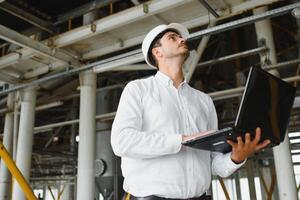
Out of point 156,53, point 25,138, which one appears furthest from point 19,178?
point 156,53

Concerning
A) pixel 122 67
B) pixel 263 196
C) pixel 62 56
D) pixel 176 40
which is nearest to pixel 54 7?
pixel 62 56

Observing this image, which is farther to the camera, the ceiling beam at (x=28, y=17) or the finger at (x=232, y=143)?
the ceiling beam at (x=28, y=17)


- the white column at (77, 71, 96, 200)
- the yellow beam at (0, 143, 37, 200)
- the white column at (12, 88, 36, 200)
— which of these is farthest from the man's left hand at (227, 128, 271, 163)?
the white column at (12, 88, 36, 200)

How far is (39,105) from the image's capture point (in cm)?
397

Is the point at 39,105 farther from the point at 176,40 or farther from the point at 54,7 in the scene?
the point at 176,40

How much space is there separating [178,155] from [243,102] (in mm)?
246

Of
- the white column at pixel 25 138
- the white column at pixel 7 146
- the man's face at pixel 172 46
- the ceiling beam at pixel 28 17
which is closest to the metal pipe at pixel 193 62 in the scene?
the man's face at pixel 172 46

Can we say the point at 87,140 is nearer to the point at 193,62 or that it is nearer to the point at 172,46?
the point at 193,62

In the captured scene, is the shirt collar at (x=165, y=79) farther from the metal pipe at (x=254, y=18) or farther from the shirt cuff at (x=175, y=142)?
the metal pipe at (x=254, y=18)

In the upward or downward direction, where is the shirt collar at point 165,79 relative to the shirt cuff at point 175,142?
upward

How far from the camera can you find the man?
3.17 ft

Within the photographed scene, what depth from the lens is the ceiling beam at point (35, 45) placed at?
2.28 m

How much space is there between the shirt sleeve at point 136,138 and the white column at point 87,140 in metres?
1.65

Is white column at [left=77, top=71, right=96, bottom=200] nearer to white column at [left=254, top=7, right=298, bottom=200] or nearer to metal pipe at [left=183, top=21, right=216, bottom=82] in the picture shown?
metal pipe at [left=183, top=21, right=216, bottom=82]
